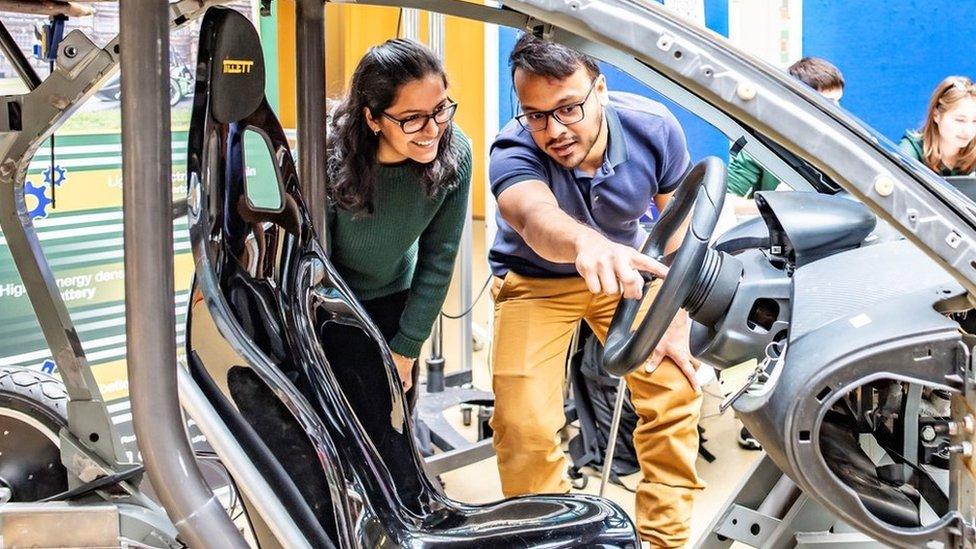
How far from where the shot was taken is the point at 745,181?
357cm

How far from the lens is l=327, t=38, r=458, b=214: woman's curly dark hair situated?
2.38 meters

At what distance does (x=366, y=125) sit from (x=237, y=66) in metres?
1.04

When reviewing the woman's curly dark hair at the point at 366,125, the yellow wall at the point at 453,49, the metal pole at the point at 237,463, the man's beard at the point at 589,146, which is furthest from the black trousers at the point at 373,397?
the yellow wall at the point at 453,49

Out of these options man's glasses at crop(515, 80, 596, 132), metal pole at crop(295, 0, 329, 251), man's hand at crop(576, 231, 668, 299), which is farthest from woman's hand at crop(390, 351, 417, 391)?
man's hand at crop(576, 231, 668, 299)

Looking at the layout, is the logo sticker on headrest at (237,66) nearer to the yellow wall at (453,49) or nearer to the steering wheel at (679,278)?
the steering wheel at (679,278)

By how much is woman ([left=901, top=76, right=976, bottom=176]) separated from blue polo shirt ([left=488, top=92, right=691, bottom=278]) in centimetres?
122

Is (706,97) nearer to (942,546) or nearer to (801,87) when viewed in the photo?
(801,87)

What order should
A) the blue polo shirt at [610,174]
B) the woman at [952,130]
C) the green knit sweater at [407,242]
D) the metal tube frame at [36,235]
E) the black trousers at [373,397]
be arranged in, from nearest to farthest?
the black trousers at [373,397], the metal tube frame at [36,235], the green knit sweater at [407,242], the blue polo shirt at [610,174], the woman at [952,130]

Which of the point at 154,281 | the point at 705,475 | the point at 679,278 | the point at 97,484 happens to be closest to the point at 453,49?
the point at 705,475

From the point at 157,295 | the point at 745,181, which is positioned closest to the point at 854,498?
the point at 157,295

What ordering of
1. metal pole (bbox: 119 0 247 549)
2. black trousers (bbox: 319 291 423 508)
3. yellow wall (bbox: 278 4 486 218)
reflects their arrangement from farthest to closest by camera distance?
yellow wall (bbox: 278 4 486 218) < black trousers (bbox: 319 291 423 508) < metal pole (bbox: 119 0 247 549)

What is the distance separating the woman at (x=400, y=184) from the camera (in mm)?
2373

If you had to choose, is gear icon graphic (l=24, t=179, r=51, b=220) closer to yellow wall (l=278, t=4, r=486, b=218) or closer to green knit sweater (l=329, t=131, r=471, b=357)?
green knit sweater (l=329, t=131, r=471, b=357)

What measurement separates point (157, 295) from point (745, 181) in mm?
2610
